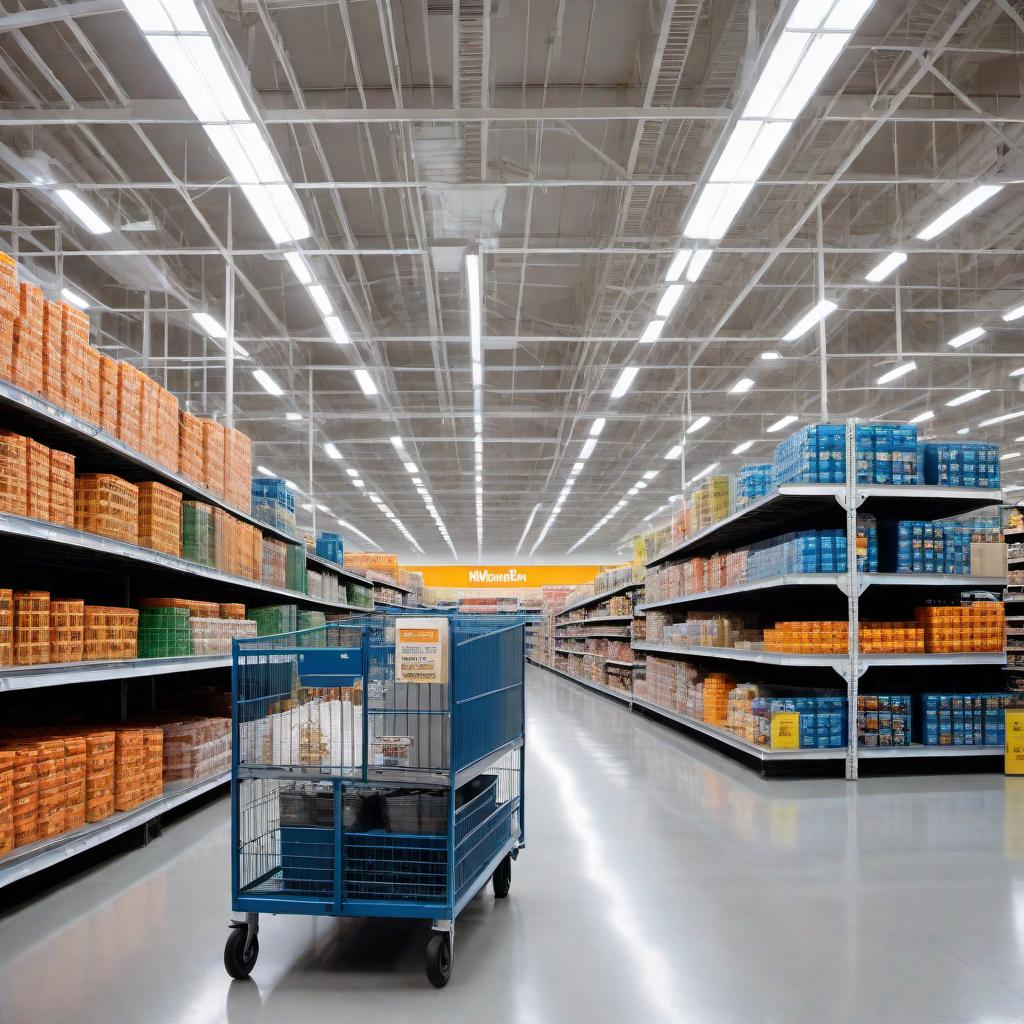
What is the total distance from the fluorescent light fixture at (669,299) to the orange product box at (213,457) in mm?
5499

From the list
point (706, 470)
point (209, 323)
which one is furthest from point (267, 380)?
point (706, 470)

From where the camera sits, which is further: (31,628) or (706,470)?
(706,470)

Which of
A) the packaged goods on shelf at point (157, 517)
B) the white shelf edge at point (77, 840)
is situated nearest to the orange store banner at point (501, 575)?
the packaged goods on shelf at point (157, 517)

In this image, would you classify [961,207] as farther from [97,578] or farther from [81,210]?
[81,210]

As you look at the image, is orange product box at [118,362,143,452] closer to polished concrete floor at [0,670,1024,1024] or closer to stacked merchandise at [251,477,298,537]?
polished concrete floor at [0,670,1024,1024]

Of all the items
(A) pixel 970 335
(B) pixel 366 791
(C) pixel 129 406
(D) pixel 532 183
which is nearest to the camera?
(B) pixel 366 791

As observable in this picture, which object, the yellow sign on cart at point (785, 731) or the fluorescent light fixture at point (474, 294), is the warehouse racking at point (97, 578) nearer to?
the fluorescent light fixture at point (474, 294)

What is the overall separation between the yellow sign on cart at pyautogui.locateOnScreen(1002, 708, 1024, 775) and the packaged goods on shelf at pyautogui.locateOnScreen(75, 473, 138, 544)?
21.0ft

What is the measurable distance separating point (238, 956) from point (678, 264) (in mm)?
7967

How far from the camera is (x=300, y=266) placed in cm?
917

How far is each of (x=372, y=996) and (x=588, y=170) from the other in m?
9.78

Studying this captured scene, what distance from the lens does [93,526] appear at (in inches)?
177

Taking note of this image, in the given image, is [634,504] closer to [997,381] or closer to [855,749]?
[997,381]

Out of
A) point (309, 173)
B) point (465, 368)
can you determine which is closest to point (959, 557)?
point (309, 173)
